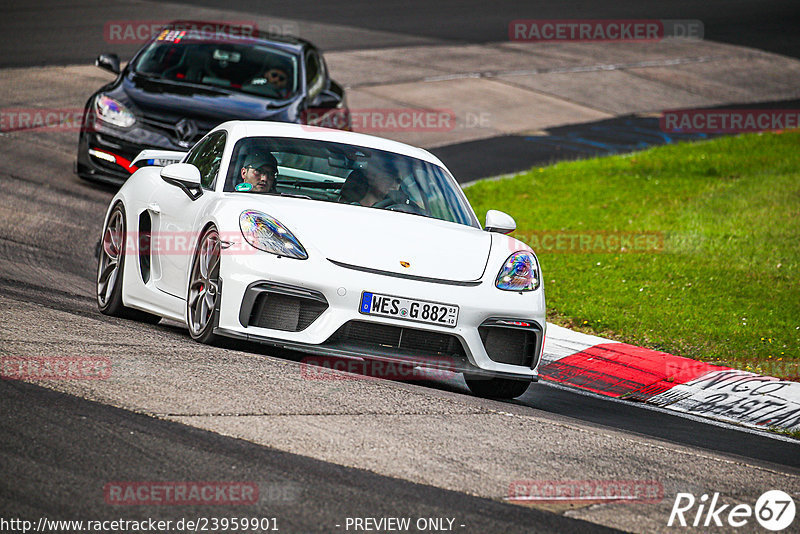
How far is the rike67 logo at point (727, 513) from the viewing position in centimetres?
473

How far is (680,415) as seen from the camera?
25.9 ft

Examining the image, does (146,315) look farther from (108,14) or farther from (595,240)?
Answer: (108,14)

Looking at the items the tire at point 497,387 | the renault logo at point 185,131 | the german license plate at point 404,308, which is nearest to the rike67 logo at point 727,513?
the german license plate at point 404,308

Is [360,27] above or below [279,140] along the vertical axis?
below

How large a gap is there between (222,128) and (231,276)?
1989 millimetres

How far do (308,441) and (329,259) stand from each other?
1.69m

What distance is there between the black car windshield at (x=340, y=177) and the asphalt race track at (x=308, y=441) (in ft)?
3.55

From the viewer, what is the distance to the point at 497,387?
738 cm

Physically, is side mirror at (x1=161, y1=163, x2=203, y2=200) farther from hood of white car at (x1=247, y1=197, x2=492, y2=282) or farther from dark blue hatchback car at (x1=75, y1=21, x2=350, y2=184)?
dark blue hatchback car at (x1=75, y1=21, x2=350, y2=184)

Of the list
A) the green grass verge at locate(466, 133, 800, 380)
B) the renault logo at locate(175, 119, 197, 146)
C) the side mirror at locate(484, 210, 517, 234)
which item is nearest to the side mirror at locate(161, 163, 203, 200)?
the side mirror at locate(484, 210, 517, 234)

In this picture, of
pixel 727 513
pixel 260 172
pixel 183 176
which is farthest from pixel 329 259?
pixel 727 513

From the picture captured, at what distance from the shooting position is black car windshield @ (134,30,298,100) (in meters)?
13.3

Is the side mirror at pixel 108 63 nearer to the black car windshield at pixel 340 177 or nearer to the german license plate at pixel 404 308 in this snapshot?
the black car windshield at pixel 340 177

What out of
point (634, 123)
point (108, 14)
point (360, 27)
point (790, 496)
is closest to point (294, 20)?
point (360, 27)
